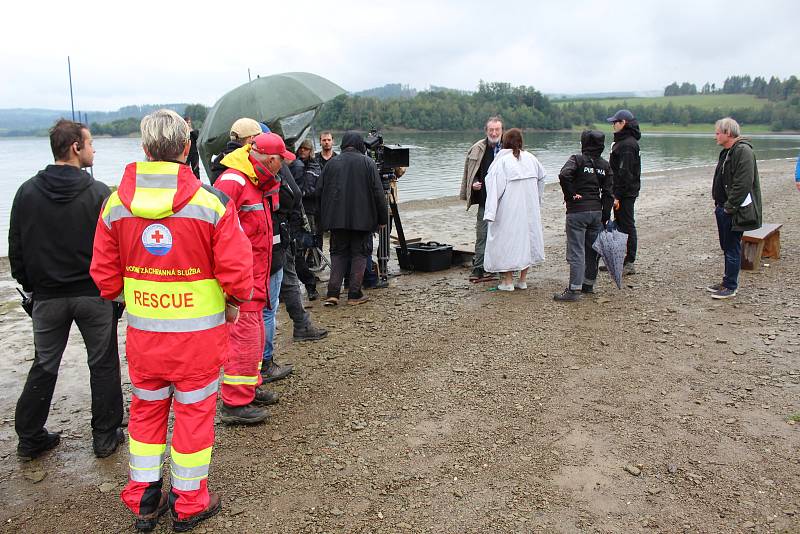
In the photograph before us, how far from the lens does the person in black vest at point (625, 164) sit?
723 centimetres

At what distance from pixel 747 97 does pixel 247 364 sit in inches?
4994

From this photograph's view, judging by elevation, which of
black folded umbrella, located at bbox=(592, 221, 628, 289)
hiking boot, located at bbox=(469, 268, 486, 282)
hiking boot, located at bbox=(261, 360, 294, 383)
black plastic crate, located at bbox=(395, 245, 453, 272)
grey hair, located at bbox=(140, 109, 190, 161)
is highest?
grey hair, located at bbox=(140, 109, 190, 161)

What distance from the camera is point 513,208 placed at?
22.1ft

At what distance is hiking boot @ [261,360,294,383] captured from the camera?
474cm

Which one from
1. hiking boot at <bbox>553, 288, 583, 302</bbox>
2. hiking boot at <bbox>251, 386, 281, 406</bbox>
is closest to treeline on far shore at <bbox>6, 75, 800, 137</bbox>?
hiking boot at <bbox>553, 288, 583, 302</bbox>

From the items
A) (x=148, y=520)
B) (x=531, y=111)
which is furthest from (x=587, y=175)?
(x=531, y=111)

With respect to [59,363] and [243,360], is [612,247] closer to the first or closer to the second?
[243,360]

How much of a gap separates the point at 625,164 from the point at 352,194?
11.3 ft

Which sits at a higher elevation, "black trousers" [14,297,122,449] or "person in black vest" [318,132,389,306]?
"person in black vest" [318,132,389,306]

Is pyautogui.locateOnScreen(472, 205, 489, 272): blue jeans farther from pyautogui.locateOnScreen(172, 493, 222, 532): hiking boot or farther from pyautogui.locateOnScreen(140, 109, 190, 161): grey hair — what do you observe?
pyautogui.locateOnScreen(140, 109, 190, 161): grey hair

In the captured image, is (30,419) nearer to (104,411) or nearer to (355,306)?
(104,411)

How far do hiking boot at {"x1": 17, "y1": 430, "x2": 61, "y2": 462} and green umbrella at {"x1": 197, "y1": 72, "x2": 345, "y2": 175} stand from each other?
3007 millimetres

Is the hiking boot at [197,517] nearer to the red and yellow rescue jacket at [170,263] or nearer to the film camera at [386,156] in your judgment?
the red and yellow rescue jacket at [170,263]

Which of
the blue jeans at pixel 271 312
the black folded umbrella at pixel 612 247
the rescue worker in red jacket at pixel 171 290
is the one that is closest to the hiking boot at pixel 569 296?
the black folded umbrella at pixel 612 247
